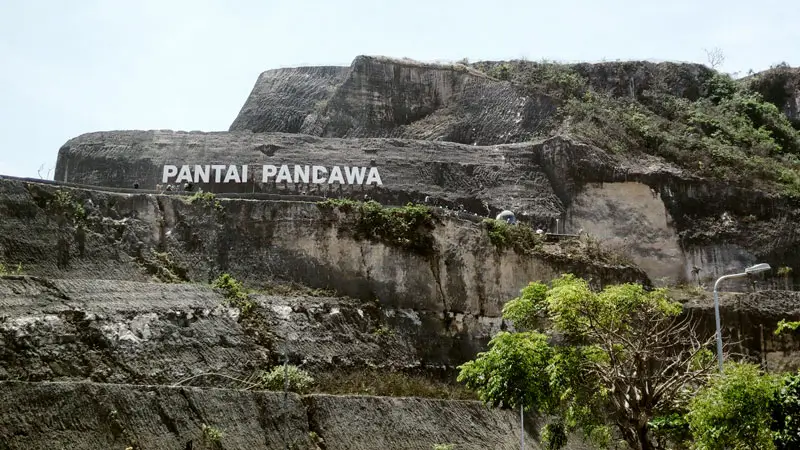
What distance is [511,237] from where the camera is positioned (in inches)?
1293

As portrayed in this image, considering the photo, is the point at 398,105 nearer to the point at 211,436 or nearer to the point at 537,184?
the point at 537,184

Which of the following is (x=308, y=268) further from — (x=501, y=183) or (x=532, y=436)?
(x=501, y=183)

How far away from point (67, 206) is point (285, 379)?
774 cm

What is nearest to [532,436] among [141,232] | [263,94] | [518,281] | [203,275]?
[518,281]

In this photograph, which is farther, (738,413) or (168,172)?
(168,172)

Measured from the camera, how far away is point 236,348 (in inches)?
1011

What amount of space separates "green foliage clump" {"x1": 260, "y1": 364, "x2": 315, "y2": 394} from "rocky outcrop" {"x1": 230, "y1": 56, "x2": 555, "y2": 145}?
1935 centimetres

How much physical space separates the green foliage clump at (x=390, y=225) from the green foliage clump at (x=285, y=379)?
21.5 feet

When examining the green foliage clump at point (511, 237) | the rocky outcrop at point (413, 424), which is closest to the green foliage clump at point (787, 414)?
the rocky outcrop at point (413, 424)

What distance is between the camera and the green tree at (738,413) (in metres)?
18.0

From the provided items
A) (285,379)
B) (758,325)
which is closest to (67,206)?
(285,379)

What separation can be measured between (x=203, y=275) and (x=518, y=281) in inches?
390

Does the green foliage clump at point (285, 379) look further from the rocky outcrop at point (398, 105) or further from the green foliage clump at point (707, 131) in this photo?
the green foliage clump at point (707, 131)

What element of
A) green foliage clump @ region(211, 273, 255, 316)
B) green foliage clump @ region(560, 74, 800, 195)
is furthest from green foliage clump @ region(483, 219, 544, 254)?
green foliage clump @ region(560, 74, 800, 195)
